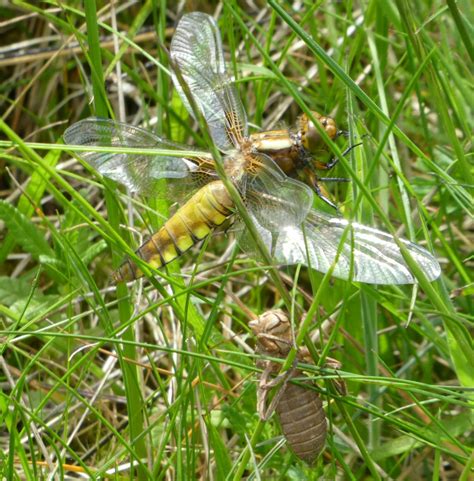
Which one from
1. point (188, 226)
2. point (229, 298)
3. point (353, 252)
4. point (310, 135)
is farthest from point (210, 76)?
point (353, 252)

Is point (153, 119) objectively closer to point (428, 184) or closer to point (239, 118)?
point (239, 118)

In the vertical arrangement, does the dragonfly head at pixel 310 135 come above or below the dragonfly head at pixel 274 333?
above

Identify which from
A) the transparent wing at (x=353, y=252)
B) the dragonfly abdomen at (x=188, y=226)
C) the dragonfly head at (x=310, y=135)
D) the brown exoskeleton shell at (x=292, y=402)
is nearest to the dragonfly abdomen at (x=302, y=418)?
the brown exoskeleton shell at (x=292, y=402)

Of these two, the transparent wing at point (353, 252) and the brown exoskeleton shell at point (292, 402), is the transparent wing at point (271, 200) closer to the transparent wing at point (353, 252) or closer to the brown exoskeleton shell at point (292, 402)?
the transparent wing at point (353, 252)

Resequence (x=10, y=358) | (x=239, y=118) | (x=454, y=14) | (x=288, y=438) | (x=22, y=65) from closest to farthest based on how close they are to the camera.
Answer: (x=454, y=14) → (x=288, y=438) → (x=239, y=118) → (x=10, y=358) → (x=22, y=65)

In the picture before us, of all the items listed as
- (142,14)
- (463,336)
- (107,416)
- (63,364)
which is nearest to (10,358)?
(63,364)

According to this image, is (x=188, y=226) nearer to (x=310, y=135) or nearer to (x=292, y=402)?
(x=310, y=135)
